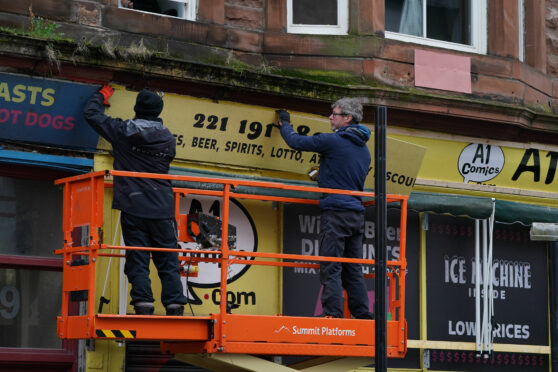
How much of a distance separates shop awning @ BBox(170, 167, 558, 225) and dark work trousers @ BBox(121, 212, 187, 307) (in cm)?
202

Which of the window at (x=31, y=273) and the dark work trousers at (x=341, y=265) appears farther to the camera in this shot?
the window at (x=31, y=273)

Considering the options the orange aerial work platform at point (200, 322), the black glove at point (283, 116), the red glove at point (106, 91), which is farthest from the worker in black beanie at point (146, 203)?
the black glove at point (283, 116)

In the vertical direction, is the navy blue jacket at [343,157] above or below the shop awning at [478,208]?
above

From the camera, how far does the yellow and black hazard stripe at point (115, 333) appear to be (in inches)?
408

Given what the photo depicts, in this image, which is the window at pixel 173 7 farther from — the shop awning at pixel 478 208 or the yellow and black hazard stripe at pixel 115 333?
the yellow and black hazard stripe at pixel 115 333

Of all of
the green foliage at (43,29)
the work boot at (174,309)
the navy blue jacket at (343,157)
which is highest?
the green foliage at (43,29)

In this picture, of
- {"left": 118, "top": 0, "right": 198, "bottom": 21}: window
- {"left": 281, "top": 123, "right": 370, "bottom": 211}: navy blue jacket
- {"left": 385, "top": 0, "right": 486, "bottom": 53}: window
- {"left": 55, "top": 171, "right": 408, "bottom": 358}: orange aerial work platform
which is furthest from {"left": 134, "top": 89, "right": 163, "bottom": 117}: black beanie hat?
{"left": 385, "top": 0, "right": 486, "bottom": 53}: window

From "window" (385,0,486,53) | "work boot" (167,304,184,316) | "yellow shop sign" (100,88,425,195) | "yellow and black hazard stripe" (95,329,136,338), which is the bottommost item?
"yellow and black hazard stripe" (95,329,136,338)

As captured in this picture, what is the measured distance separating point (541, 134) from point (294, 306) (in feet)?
12.9

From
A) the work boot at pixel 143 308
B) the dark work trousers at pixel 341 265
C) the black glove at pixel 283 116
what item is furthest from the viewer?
the black glove at pixel 283 116

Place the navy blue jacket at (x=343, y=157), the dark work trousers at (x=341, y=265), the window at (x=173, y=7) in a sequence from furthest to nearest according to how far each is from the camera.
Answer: the window at (x=173, y=7)
the navy blue jacket at (x=343, y=157)
the dark work trousers at (x=341, y=265)

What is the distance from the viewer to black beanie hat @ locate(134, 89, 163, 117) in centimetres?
1104

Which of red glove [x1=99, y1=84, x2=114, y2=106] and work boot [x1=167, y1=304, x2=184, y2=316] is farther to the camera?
red glove [x1=99, y1=84, x2=114, y2=106]

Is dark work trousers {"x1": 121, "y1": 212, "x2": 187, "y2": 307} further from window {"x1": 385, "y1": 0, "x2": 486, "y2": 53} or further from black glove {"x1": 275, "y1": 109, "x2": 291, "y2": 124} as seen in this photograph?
window {"x1": 385, "y1": 0, "x2": 486, "y2": 53}
